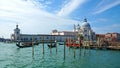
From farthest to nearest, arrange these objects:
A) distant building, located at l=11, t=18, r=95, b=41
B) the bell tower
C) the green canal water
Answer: the bell tower → distant building, located at l=11, t=18, r=95, b=41 → the green canal water

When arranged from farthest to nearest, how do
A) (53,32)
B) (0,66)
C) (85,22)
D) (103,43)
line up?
(53,32) → (85,22) → (103,43) → (0,66)

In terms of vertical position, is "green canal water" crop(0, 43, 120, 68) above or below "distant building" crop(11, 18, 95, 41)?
below

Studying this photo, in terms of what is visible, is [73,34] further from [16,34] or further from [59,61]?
[59,61]

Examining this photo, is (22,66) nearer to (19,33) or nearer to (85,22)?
(85,22)

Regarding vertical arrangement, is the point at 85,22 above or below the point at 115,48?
above

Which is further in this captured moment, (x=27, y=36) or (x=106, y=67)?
(x=27, y=36)

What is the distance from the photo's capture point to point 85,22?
100312 millimetres

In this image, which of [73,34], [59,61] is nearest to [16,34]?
[73,34]

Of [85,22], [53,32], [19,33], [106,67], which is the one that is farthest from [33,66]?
[53,32]

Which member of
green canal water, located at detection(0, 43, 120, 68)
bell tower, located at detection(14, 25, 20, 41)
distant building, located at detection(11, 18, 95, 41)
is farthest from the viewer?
bell tower, located at detection(14, 25, 20, 41)

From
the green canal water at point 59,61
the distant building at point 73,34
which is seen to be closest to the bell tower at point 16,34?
the distant building at point 73,34

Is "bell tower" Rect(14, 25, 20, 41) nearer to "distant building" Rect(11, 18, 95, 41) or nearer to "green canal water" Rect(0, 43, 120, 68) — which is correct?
"distant building" Rect(11, 18, 95, 41)

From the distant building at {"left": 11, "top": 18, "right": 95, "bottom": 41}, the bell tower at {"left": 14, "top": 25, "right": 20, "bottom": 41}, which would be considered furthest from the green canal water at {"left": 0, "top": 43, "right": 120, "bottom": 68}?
the bell tower at {"left": 14, "top": 25, "right": 20, "bottom": 41}

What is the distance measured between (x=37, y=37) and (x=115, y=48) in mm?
92772
